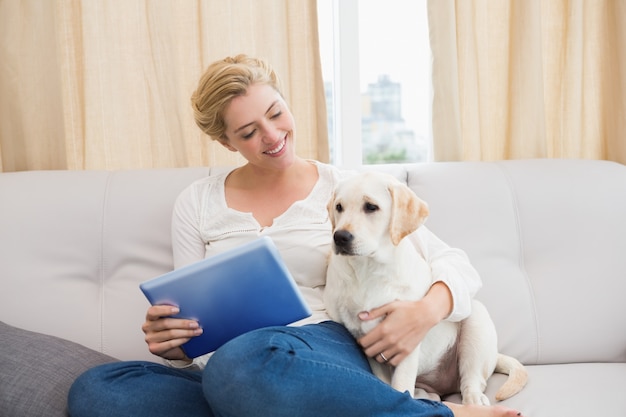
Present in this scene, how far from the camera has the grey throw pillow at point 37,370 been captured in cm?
133

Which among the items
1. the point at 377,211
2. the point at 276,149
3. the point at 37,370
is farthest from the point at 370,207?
the point at 37,370

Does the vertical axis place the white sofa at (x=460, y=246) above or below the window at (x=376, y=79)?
below

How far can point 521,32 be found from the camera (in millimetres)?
2174

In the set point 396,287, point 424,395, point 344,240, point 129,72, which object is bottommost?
point 424,395

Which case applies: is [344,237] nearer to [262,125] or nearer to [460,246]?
[262,125]

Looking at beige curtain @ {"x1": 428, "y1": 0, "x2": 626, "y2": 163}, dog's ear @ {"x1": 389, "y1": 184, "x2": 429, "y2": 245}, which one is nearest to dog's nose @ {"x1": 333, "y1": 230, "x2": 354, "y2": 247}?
dog's ear @ {"x1": 389, "y1": 184, "x2": 429, "y2": 245}

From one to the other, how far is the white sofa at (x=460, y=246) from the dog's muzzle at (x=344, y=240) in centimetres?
55

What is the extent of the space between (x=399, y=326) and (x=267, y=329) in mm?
319

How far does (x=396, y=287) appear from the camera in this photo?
1471 millimetres

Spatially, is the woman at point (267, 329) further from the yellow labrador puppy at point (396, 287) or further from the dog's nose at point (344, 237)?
the dog's nose at point (344, 237)

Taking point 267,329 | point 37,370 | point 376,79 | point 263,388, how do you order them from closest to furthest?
point 263,388 < point 267,329 < point 37,370 < point 376,79

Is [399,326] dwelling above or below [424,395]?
above

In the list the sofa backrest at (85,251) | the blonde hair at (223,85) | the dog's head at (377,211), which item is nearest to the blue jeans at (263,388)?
the dog's head at (377,211)

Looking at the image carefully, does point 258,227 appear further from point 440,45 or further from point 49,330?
point 440,45
